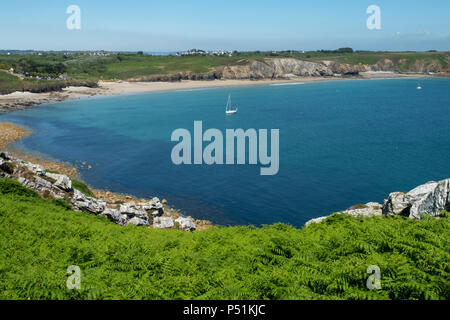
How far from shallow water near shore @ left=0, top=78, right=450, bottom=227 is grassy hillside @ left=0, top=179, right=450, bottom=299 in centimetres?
1975

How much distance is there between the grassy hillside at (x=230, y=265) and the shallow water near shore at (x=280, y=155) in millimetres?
19750

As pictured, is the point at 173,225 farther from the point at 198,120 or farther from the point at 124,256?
the point at 198,120

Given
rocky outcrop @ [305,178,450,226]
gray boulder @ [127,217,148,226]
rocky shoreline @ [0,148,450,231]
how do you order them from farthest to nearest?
1. gray boulder @ [127,217,148,226]
2. rocky shoreline @ [0,148,450,231]
3. rocky outcrop @ [305,178,450,226]

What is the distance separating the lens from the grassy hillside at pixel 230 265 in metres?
9.77

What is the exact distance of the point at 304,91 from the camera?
505 feet

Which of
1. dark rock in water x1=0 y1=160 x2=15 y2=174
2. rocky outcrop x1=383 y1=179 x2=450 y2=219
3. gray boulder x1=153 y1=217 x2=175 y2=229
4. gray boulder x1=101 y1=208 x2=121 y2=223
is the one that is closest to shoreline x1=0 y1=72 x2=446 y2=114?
dark rock in water x1=0 y1=160 x2=15 y2=174

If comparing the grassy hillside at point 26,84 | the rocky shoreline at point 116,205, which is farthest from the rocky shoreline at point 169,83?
the rocky shoreline at point 116,205

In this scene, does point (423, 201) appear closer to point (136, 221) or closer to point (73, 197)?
point (136, 221)

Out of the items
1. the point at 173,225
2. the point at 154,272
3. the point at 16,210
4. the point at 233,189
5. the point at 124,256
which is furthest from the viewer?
the point at 233,189

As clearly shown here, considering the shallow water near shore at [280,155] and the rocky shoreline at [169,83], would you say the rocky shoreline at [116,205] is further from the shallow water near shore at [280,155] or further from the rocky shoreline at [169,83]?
the rocky shoreline at [169,83]

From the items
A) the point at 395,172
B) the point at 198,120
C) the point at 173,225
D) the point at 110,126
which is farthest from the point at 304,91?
the point at 173,225

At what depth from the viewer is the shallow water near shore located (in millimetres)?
39875

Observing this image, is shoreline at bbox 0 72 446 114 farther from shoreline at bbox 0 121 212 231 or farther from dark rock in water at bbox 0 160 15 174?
dark rock in water at bbox 0 160 15 174
